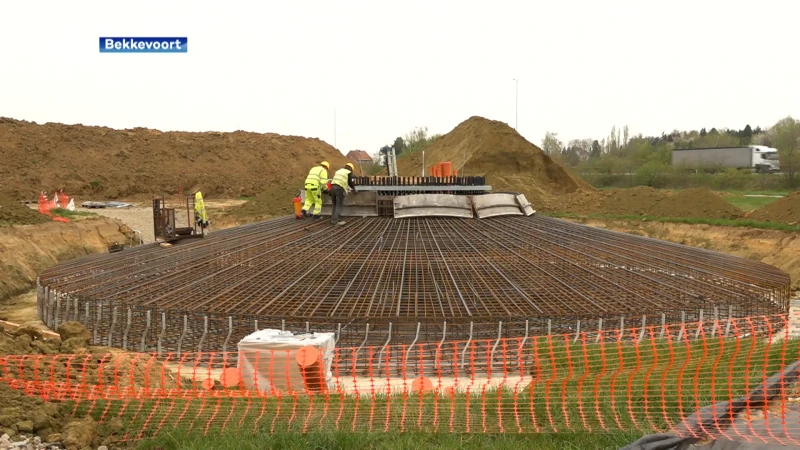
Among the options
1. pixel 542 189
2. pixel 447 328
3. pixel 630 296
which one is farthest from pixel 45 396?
pixel 542 189

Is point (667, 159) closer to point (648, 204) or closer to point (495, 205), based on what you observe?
point (648, 204)

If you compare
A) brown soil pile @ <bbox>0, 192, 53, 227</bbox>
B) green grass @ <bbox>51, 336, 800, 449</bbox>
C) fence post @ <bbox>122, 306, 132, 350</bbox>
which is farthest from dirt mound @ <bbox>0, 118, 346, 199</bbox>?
green grass @ <bbox>51, 336, 800, 449</bbox>

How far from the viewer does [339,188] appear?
Result: 10.5m

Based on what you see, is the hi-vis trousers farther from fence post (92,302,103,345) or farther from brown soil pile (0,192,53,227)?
brown soil pile (0,192,53,227)

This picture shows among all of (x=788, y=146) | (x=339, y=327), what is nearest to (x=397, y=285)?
(x=339, y=327)

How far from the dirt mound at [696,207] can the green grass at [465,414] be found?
20.2m

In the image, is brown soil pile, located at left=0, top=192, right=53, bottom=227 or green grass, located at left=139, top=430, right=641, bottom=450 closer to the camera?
green grass, located at left=139, top=430, right=641, bottom=450

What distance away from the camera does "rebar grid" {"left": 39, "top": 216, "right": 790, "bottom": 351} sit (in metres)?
6.71

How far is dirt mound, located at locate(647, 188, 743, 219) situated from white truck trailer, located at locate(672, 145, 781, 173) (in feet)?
61.9

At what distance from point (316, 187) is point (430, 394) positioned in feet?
19.8

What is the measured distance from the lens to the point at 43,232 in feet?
56.9

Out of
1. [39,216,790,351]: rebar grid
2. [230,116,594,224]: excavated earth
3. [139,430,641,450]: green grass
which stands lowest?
[139,430,641,450]: green grass

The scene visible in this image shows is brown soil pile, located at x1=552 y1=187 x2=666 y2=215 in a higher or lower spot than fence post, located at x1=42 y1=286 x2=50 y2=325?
higher

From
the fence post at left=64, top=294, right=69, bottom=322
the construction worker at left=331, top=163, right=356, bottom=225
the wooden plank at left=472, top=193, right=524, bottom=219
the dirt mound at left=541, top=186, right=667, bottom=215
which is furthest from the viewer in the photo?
the dirt mound at left=541, top=186, right=667, bottom=215
